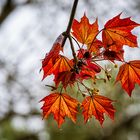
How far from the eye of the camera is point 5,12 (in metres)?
4.80

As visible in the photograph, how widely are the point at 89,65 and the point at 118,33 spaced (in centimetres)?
13

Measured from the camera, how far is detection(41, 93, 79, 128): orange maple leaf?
1.11 m

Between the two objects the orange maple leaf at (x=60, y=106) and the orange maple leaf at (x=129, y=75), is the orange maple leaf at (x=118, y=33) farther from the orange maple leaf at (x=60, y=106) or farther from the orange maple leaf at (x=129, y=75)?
the orange maple leaf at (x=60, y=106)

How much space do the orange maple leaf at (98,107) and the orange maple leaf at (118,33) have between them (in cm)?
18

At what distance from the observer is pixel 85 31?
42.4 inches

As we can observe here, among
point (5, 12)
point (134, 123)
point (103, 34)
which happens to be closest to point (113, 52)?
point (103, 34)

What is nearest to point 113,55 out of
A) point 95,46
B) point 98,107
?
point 95,46

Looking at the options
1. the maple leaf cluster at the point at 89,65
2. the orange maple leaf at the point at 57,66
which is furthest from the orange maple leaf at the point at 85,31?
the orange maple leaf at the point at 57,66

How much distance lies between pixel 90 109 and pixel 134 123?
5.66m

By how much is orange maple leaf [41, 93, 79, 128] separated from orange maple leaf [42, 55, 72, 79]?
108mm

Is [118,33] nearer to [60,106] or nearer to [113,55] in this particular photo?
[113,55]

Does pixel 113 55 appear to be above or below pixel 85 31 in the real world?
below

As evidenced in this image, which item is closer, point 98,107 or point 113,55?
point 113,55

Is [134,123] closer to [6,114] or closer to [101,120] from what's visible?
[6,114]
